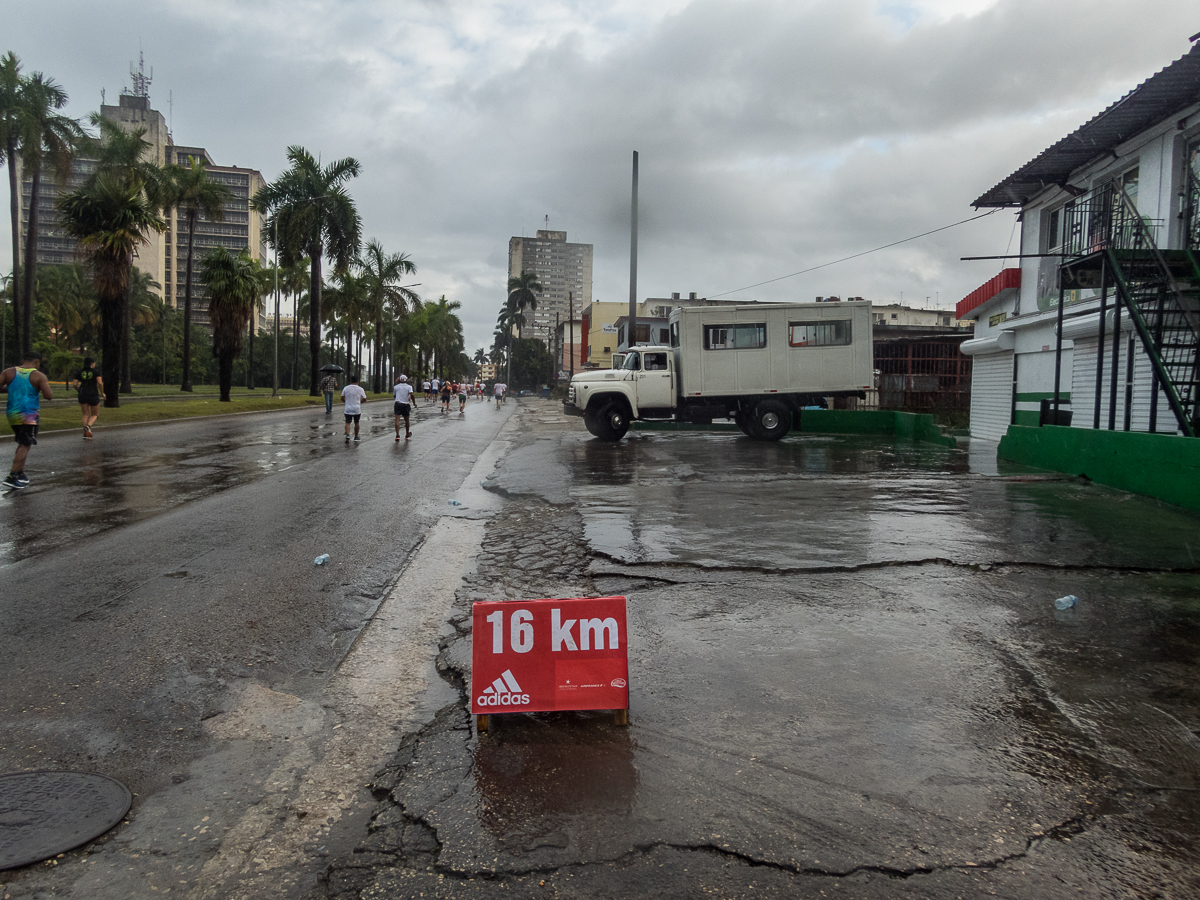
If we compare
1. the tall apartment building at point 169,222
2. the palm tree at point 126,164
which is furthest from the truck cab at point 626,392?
the tall apartment building at point 169,222

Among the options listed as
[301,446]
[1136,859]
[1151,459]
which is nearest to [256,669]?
[1136,859]

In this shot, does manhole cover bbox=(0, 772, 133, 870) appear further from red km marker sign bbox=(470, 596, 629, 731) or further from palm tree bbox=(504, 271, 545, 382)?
palm tree bbox=(504, 271, 545, 382)

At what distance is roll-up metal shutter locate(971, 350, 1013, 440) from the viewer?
2136cm

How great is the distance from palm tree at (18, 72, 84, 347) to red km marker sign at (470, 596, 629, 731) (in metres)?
36.8

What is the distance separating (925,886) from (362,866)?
172cm

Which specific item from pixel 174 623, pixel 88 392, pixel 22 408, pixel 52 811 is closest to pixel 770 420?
pixel 22 408

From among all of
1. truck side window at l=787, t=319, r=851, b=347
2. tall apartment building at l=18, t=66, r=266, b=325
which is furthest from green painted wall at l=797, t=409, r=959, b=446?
tall apartment building at l=18, t=66, r=266, b=325

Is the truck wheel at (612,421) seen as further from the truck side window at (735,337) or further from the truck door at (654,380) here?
the truck side window at (735,337)

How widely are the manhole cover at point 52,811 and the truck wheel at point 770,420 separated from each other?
18980mm

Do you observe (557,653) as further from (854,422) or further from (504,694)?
(854,422)

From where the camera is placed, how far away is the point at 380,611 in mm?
5465

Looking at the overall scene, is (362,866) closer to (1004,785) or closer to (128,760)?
(128,760)

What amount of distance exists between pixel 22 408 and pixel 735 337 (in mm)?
14841

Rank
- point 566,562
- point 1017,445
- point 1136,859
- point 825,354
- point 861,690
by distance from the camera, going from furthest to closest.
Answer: point 825,354 → point 1017,445 → point 566,562 → point 861,690 → point 1136,859
